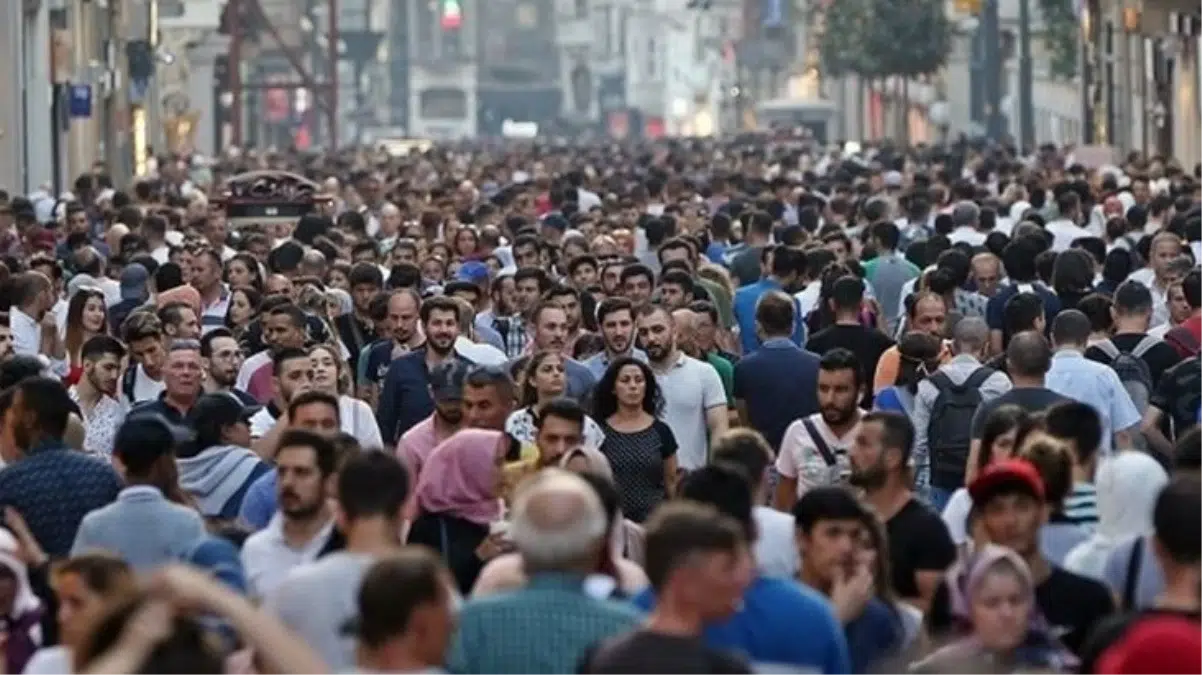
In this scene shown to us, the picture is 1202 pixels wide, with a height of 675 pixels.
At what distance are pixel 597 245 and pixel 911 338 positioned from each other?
29.6ft

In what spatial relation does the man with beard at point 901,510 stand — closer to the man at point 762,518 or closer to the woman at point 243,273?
the man at point 762,518

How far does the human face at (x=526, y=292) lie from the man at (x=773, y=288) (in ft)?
3.60

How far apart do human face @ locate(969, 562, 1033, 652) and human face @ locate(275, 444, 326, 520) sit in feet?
8.23

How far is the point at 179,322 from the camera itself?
715 inches

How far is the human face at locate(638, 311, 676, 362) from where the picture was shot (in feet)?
54.2

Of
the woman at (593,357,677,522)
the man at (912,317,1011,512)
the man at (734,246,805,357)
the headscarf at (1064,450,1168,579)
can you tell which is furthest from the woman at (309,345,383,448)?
the man at (734,246,805,357)

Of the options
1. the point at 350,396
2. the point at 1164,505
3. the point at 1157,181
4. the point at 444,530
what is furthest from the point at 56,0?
the point at 1164,505

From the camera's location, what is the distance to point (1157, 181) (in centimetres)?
3759

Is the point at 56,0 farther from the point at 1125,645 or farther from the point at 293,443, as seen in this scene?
the point at 1125,645

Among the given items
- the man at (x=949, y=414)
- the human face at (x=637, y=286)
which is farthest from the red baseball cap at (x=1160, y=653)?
the human face at (x=637, y=286)

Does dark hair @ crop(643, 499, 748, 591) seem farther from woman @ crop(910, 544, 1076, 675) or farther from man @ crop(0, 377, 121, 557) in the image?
man @ crop(0, 377, 121, 557)

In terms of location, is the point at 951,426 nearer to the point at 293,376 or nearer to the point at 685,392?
the point at 685,392

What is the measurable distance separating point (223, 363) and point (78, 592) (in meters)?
7.13

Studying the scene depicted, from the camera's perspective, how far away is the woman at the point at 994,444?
1201cm
